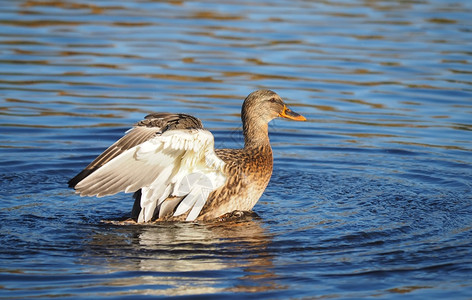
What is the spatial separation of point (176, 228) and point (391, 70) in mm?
6835

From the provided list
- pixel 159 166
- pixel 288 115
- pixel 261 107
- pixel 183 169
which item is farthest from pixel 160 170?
pixel 288 115

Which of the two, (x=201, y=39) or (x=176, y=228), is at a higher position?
(x=201, y=39)

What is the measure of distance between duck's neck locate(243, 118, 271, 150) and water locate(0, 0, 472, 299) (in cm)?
58

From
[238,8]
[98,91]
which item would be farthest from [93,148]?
[238,8]

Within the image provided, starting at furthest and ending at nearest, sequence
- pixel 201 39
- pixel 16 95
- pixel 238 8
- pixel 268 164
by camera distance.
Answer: pixel 238 8 < pixel 201 39 < pixel 16 95 < pixel 268 164

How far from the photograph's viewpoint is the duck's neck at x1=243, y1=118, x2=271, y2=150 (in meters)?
7.92

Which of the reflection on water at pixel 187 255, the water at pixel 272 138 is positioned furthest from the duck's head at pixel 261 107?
the reflection on water at pixel 187 255

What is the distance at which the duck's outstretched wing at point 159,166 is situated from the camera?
6.56 m

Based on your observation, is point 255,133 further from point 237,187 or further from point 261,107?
point 237,187

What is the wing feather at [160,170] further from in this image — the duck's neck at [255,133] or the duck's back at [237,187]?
the duck's neck at [255,133]

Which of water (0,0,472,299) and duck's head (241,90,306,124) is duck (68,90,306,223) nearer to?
duck's head (241,90,306,124)

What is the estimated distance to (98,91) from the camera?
11695 mm

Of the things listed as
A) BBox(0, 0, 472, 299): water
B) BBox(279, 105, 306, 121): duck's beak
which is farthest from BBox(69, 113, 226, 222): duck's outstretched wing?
BBox(279, 105, 306, 121): duck's beak

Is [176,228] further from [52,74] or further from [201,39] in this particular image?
[201,39]
